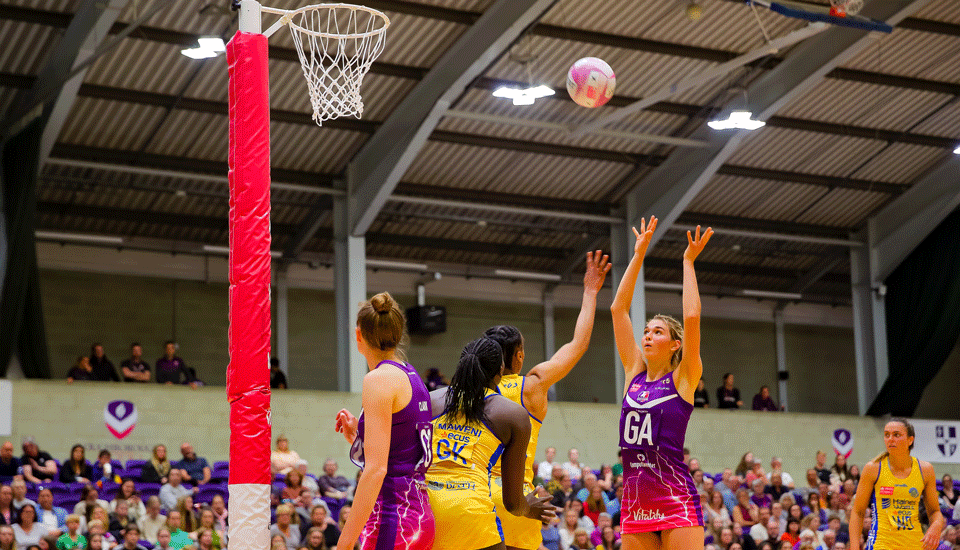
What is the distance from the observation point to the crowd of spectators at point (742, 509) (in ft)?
59.3

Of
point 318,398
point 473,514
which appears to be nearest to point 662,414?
point 473,514

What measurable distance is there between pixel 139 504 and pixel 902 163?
779 inches

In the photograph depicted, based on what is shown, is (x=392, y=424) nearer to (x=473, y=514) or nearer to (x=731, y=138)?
(x=473, y=514)

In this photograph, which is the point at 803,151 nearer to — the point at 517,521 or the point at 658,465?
the point at 658,465

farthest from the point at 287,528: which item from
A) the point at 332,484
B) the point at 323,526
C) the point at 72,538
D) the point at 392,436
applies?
the point at 392,436

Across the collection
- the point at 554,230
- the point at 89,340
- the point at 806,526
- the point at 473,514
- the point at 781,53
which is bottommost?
the point at 806,526

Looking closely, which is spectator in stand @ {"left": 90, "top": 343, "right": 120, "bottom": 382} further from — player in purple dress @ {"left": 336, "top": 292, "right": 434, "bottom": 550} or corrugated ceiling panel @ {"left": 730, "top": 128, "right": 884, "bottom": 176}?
player in purple dress @ {"left": 336, "top": 292, "right": 434, "bottom": 550}

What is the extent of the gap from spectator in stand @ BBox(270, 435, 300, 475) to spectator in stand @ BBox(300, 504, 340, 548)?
86.0 inches

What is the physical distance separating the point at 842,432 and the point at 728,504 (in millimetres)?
7916

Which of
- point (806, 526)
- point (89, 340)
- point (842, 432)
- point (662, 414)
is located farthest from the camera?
point (842, 432)

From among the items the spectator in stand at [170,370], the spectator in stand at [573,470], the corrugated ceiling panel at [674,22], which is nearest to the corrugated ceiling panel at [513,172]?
the corrugated ceiling panel at [674,22]

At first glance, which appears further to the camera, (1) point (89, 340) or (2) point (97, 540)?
(1) point (89, 340)

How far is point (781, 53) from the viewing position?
22797mm

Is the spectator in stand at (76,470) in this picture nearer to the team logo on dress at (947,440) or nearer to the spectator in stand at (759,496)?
the spectator in stand at (759,496)
